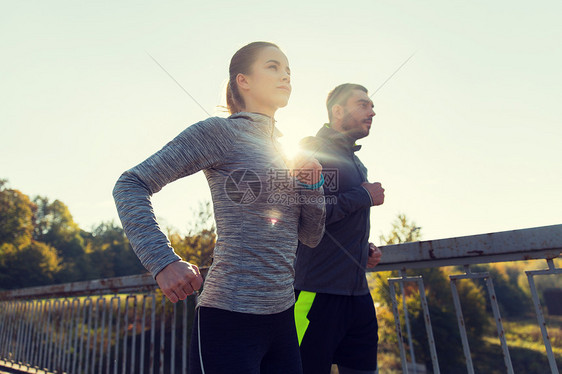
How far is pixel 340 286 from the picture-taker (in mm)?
1867

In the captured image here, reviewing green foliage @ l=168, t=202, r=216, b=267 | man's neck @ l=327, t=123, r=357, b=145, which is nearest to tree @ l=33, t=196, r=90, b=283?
green foliage @ l=168, t=202, r=216, b=267

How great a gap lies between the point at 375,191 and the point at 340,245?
384 mm

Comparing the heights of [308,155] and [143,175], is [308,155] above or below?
above

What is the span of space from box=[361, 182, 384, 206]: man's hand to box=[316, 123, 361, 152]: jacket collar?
1.34 ft

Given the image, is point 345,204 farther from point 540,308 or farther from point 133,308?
point 133,308

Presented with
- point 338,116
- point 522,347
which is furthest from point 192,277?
point 522,347

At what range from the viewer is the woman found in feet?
3.36

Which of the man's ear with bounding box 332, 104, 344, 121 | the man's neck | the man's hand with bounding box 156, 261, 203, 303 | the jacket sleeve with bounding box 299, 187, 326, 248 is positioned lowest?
the man's hand with bounding box 156, 261, 203, 303

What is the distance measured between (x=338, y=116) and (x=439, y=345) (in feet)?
65.3

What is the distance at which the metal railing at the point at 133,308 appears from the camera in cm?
159

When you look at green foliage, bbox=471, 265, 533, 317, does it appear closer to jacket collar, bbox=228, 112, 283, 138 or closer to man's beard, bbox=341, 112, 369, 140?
man's beard, bbox=341, 112, 369, 140

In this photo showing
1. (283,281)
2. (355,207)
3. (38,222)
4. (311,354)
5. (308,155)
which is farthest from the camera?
(38,222)

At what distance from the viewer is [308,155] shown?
1.38 metres

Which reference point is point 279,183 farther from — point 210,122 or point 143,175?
point 143,175
